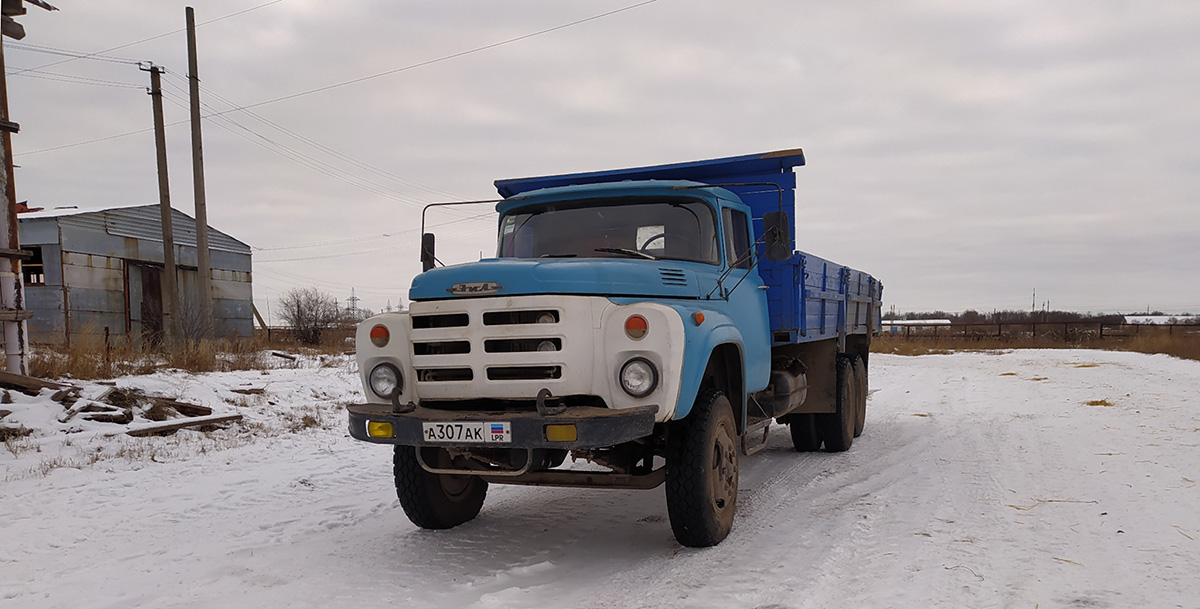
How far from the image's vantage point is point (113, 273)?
2189 centimetres

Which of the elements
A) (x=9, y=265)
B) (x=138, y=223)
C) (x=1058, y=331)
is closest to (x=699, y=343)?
(x=9, y=265)

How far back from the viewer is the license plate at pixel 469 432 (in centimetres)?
421

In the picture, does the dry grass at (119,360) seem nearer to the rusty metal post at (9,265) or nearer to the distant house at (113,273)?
the rusty metal post at (9,265)

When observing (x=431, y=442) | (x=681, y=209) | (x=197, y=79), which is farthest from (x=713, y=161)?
(x=197, y=79)

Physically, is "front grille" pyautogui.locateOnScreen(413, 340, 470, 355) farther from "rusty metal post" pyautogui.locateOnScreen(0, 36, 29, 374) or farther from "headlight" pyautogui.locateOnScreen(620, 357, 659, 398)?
"rusty metal post" pyautogui.locateOnScreen(0, 36, 29, 374)

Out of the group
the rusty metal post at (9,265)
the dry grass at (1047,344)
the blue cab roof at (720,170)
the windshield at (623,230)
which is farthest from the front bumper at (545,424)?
the dry grass at (1047,344)

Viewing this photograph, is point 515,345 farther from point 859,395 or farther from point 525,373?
point 859,395

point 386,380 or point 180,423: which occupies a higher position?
point 386,380

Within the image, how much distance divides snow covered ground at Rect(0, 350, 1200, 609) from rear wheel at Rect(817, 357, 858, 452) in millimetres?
182

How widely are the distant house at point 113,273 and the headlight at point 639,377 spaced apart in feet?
54.1

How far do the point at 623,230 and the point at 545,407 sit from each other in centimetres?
180

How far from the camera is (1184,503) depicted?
18.2ft

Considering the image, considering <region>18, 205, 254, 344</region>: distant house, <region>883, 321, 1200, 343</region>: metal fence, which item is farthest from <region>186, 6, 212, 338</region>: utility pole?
<region>883, 321, 1200, 343</region>: metal fence

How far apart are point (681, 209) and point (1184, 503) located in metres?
4.23
